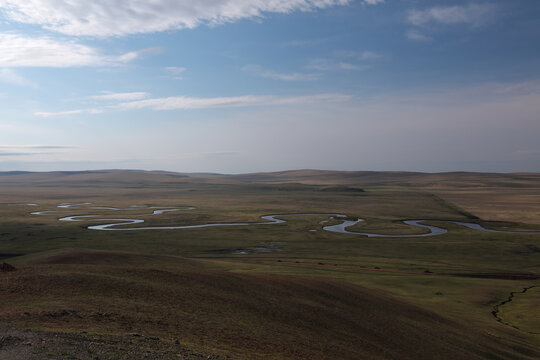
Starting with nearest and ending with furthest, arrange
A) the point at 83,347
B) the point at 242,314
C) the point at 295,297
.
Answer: the point at 83,347
the point at 242,314
the point at 295,297

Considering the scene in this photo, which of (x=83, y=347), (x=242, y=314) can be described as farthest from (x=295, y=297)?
(x=83, y=347)

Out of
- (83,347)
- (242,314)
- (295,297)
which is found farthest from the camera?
(295,297)

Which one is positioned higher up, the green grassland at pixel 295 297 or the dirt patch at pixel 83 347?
the dirt patch at pixel 83 347

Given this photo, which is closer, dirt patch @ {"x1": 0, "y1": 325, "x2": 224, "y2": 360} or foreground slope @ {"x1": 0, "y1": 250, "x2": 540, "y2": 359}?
dirt patch @ {"x1": 0, "y1": 325, "x2": 224, "y2": 360}

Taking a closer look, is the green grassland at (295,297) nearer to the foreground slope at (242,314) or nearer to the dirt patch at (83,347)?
the foreground slope at (242,314)

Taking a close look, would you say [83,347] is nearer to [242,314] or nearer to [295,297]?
[242,314]

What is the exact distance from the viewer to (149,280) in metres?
31.9

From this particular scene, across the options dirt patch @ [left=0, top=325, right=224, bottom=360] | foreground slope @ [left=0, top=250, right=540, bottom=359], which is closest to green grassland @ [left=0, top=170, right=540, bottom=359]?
foreground slope @ [left=0, top=250, right=540, bottom=359]

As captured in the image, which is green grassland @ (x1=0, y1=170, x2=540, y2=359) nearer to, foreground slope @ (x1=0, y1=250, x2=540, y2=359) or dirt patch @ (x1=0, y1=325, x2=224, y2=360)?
foreground slope @ (x1=0, y1=250, x2=540, y2=359)

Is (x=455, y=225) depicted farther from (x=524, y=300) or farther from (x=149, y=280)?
(x=149, y=280)

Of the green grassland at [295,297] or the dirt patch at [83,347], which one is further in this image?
the green grassland at [295,297]

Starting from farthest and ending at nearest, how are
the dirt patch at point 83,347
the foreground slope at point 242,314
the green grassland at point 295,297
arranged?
the green grassland at point 295,297, the foreground slope at point 242,314, the dirt patch at point 83,347

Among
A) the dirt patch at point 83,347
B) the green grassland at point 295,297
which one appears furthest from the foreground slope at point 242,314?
the dirt patch at point 83,347

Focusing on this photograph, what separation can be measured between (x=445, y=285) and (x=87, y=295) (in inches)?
1802
